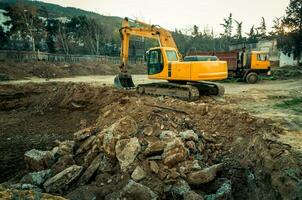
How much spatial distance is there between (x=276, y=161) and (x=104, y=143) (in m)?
4.49

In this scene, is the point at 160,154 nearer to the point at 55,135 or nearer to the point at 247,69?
the point at 55,135

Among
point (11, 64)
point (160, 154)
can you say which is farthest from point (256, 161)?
point (11, 64)

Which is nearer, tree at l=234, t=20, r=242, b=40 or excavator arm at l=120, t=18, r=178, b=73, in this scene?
excavator arm at l=120, t=18, r=178, b=73

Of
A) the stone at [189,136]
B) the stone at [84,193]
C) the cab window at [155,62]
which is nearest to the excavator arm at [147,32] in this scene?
the cab window at [155,62]

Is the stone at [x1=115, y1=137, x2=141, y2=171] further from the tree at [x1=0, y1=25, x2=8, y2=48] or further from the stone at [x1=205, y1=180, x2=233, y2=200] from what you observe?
the tree at [x1=0, y1=25, x2=8, y2=48]

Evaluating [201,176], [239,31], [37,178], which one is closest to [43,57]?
→ [37,178]

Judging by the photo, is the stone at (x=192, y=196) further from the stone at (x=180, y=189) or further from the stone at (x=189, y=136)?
the stone at (x=189, y=136)

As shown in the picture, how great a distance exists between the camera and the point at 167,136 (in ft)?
26.0

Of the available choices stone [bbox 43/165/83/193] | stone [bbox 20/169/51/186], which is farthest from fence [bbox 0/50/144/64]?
stone [bbox 43/165/83/193]

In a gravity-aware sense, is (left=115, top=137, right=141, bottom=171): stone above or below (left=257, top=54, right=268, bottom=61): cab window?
below

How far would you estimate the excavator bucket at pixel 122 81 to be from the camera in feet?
48.9

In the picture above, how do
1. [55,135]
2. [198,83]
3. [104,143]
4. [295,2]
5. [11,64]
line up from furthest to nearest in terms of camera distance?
1. [295,2]
2. [11,64]
3. [198,83]
4. [55,135]
5. [104,143]

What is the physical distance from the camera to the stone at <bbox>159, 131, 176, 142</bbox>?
25.3ft

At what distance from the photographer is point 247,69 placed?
22547 mm
